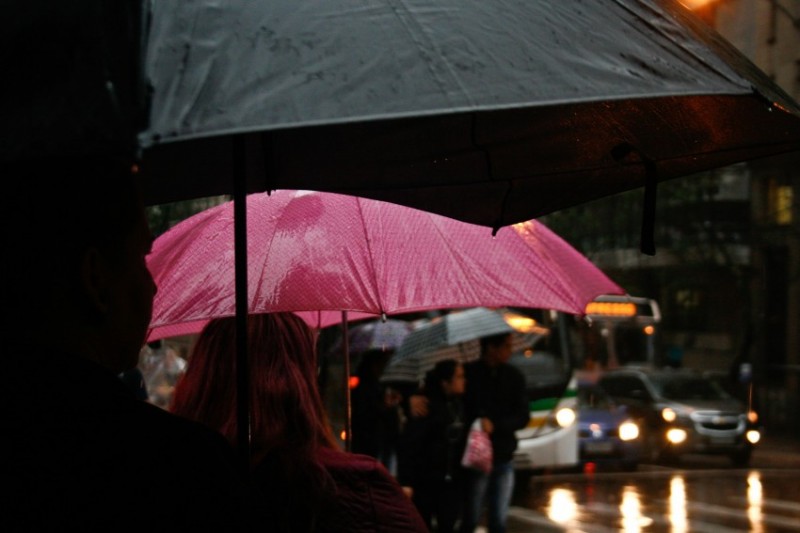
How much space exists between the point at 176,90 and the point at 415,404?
7.79 meters

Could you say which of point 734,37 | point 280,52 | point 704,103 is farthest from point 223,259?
point 734,37

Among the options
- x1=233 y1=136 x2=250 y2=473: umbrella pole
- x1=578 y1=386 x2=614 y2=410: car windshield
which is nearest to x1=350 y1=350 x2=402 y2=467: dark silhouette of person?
x1=578 y1=386 x2=614 y2=410: car windshield

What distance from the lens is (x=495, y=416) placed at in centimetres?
987

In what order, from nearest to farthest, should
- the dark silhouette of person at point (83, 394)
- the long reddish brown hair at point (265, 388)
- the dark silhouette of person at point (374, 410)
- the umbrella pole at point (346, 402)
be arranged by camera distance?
1. the dark silhouette of person at point (83, 394)
2. the long reddish brown hair at point (265, 388)
3. the umbrella pole at point (346, 402)
4. the dark silhouette of person at point (374, 410)

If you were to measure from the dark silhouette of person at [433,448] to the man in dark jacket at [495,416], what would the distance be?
6.9 inches

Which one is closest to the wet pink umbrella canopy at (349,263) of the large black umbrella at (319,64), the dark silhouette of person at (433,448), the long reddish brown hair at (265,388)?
the long reddish brown hair at (265,388)

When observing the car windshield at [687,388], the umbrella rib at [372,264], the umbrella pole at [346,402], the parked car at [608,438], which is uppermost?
the umbrella rib at [372,264]

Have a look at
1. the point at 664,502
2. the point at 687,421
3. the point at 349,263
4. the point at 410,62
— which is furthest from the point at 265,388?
the point at 687,421

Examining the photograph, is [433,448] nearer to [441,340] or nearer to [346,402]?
[441,340]

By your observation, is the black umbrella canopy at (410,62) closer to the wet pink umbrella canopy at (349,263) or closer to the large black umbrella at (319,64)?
the large black umbrella at (319,64)

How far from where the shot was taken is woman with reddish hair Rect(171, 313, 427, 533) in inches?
107

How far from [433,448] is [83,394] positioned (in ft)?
27.1

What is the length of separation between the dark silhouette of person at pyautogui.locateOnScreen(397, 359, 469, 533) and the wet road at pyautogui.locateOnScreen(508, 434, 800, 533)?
3.91m

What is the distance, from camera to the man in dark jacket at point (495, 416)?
31.8 feet
